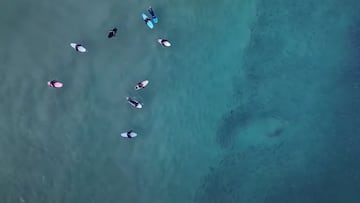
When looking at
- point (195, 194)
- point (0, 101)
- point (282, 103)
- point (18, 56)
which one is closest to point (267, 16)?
point (282, 103)

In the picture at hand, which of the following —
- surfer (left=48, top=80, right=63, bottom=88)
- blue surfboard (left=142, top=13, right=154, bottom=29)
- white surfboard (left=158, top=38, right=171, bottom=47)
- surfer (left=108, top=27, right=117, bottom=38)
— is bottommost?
surfer (left=48, top=80, right=63, bottom=88)

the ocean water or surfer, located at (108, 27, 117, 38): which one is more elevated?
surfer, located at (108, 27, 117, 38)

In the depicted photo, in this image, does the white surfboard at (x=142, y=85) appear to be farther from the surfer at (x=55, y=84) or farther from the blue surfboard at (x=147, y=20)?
the surfer at (x=55, y=84)

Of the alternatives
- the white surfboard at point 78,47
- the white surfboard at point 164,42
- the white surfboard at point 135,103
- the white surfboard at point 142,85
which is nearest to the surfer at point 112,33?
the white surfboard at point 78,47

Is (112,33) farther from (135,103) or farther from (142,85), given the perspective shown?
(135,103)

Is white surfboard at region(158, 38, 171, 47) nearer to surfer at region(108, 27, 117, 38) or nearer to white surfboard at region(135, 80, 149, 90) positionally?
white surfboard at region(135, 80, 149, 90)

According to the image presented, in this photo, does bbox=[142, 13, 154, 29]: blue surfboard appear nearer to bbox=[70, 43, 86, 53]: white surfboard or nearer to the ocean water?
the ocean water

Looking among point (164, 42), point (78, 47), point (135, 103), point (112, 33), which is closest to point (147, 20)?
point (164, 42)

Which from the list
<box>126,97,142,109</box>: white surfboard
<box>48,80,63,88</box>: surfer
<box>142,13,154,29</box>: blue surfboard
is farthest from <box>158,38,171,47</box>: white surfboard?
<box>48,80,63,88</box>: surfer

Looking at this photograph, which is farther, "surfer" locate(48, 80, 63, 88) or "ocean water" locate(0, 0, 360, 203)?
"ocean water" locate(0, 0, 360, 203)
